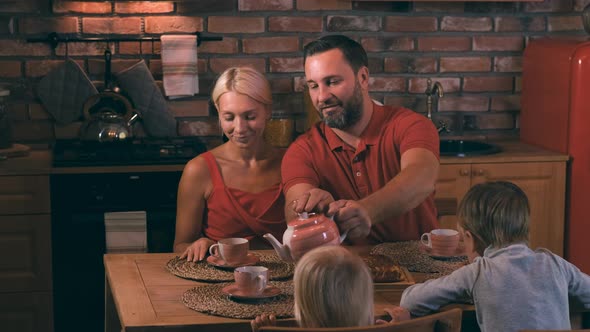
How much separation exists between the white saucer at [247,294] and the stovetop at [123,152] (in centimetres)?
159

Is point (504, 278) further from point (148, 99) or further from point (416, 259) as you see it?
point (148, 99)

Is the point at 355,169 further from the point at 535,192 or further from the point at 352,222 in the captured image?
the point at 535,192

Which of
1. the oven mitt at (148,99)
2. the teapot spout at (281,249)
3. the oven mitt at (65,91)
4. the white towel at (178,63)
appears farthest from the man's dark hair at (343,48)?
the oven mitt at (65,91)

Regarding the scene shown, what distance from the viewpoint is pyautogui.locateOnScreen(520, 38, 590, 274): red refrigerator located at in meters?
4.14

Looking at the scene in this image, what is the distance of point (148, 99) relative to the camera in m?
4.29

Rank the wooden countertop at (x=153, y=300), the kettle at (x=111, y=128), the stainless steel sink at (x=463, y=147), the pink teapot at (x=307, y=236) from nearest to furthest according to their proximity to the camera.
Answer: the wooden countertop at (x=153, y=300), the pink teapot at (x=307, y=236), the kettle at (x=111, y=128), the stainless steel sink at (x=463, y=147)

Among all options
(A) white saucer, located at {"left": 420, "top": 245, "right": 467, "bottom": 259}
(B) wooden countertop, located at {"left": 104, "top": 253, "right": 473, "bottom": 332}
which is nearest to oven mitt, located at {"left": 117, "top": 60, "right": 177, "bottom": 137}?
(B) wooden countertop, located at {"left": 104, "top": 253, "right": 473, "bottom": 332}

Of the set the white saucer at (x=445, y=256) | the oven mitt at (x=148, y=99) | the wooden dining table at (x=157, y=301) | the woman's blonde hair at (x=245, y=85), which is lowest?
the wooden dining table at (x=157, y=301)

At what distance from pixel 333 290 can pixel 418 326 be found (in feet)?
Answer: 0.62

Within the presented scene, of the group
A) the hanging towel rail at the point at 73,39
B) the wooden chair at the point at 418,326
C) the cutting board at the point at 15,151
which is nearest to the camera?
the wooden chair at the point at 418,326

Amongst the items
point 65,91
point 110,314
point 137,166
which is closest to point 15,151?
point 65,91

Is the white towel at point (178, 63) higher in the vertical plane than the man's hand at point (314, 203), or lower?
higher

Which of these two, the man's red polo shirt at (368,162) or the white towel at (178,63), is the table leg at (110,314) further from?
the white towel at (178,63)

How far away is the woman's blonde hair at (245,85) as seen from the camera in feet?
10.2
